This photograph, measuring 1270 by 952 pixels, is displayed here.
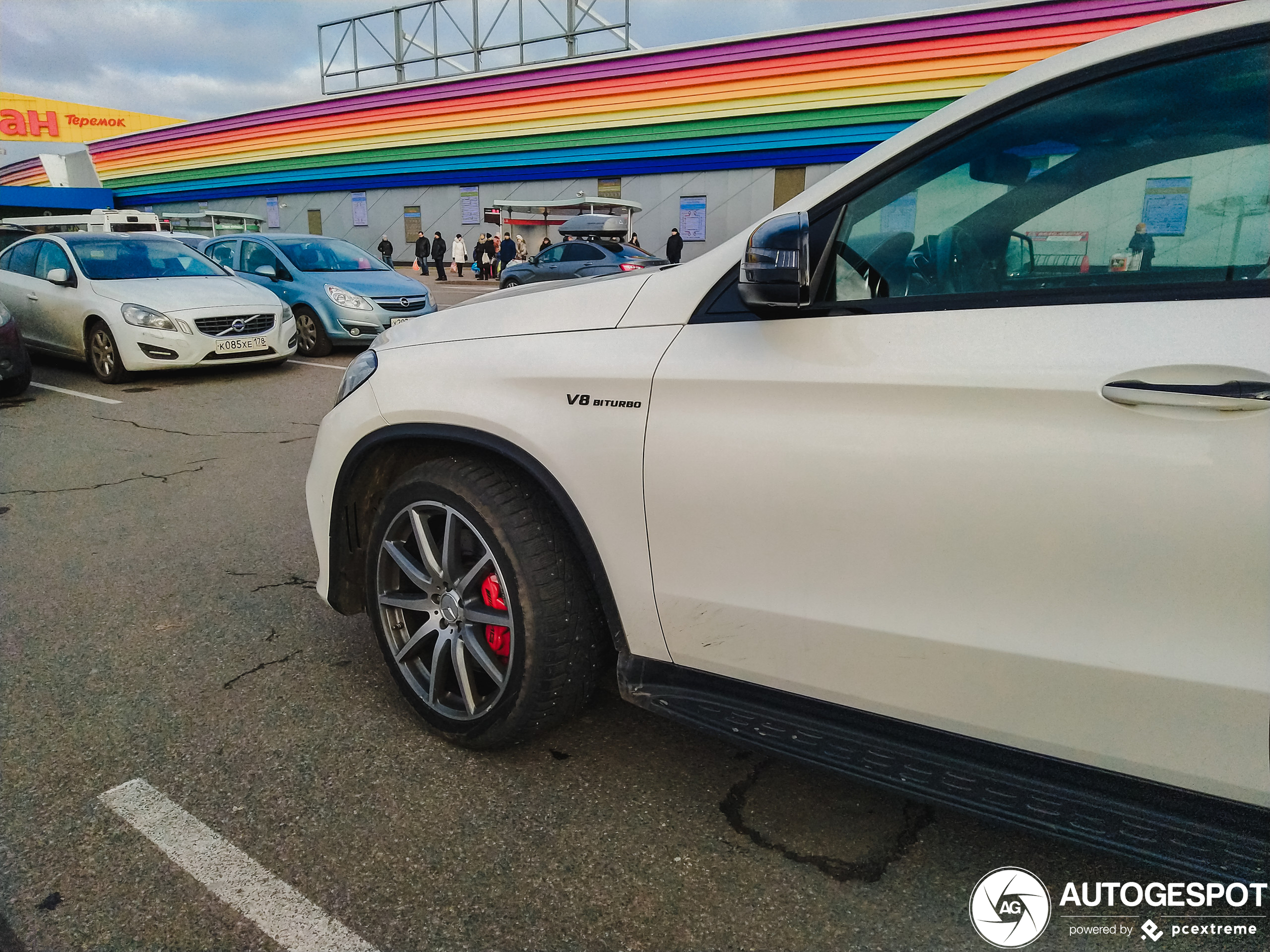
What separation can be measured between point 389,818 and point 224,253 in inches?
453

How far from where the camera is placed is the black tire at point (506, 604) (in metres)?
2.24

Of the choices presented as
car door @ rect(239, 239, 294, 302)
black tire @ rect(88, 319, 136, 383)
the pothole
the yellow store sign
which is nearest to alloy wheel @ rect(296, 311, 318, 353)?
car door @ rect(239, 239, 294, 302)

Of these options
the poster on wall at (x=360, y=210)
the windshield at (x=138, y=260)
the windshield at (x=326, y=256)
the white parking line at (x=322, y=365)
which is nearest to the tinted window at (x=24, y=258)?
the windshield at (x=138, y=260)

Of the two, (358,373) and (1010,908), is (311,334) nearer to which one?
(358,373)

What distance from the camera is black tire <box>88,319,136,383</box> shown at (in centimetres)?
855

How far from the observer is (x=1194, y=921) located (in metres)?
1.90

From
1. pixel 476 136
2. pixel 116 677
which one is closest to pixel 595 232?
pixel 476 136

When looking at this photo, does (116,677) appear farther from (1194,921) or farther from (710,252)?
(1194,921)

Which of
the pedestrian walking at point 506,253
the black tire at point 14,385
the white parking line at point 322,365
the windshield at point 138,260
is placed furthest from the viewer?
the pedestrian walking at point 506,253

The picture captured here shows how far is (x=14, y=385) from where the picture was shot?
7.70 metres

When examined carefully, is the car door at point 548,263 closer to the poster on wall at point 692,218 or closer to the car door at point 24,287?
the poster on wall at point 692,218

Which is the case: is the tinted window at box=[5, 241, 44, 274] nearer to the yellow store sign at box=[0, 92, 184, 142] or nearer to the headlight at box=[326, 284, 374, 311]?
the headlight at box=[326, 284, 374, 311]

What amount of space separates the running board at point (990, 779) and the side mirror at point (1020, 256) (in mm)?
957

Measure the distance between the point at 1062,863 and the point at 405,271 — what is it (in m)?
30.3
